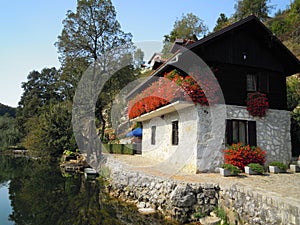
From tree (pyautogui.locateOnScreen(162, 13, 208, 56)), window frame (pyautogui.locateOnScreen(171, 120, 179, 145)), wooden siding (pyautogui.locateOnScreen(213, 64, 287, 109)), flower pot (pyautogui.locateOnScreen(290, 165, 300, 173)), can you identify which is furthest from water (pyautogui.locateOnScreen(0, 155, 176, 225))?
tree (pyautogui.locateOnScreen(162, 13, 208, 56))

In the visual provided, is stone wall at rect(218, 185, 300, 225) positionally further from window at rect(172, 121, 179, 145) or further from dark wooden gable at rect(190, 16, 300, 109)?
dark wooden gable at rect(190, 16, 300, 109)

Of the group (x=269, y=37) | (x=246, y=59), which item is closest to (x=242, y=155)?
(x=246, y=59)

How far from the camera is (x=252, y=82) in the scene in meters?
12.0

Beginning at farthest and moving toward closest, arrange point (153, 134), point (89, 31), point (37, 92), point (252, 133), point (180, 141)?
point (37, 92) → point (89, 31) → point (153, 134) → point (180, 141) → point (252, 133)

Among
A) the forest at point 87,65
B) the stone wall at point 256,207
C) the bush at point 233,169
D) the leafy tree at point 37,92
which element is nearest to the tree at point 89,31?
the forest at point 87,65

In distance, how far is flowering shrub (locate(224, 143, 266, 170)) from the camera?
10.2 m

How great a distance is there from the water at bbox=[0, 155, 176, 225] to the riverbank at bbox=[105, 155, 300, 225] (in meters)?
0.64

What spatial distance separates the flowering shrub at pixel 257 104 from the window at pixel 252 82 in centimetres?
53

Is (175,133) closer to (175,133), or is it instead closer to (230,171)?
(175,133)

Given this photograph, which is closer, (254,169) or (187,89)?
(254,169)

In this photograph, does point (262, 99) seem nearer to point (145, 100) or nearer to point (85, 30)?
point (145, 100)

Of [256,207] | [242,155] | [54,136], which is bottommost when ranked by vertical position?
[256,207]

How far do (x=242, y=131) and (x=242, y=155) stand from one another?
4.59ft

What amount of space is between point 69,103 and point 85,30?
8922mm
